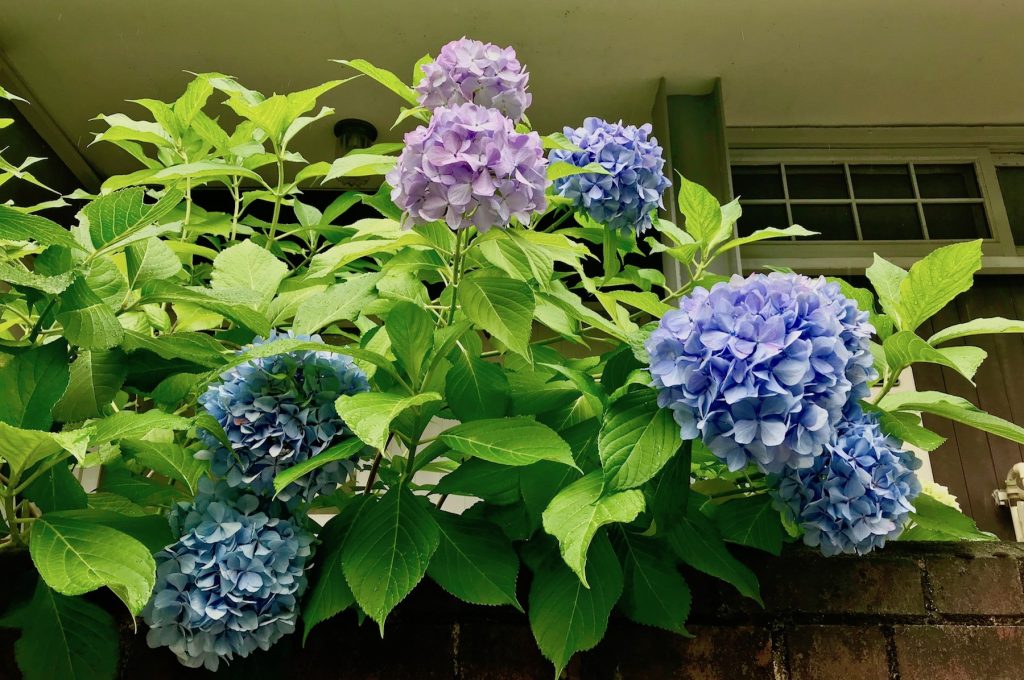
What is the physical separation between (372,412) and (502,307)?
0.45 ft

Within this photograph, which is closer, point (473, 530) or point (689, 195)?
point (473, 530)

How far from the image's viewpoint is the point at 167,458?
58cm

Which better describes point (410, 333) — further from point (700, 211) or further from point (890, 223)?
point (890, 223)

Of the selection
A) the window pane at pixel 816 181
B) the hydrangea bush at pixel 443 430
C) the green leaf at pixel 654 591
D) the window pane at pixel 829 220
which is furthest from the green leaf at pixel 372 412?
the window pane at pixel 816 181

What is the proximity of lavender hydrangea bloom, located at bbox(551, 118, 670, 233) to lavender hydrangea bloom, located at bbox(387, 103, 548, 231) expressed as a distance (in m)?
0.26

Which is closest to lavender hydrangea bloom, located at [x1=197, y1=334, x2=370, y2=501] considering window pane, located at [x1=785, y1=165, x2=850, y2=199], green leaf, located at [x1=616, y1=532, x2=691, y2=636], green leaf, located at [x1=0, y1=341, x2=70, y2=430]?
green leaf, located at [x1=0, y1=341, x2=70, y2=430]

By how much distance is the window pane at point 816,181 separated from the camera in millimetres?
3158

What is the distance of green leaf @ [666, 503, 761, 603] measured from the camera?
58 centimetres

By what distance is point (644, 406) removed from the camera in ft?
1.78

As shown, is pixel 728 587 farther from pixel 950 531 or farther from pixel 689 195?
pixel 689 195

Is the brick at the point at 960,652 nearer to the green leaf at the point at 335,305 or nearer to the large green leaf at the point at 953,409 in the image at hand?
the large green leaf at the point at 953,409

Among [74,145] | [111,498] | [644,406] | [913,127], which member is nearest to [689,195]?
[644,406]

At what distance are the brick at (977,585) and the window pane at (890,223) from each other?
8.74 ft

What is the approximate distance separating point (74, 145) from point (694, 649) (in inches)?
135
